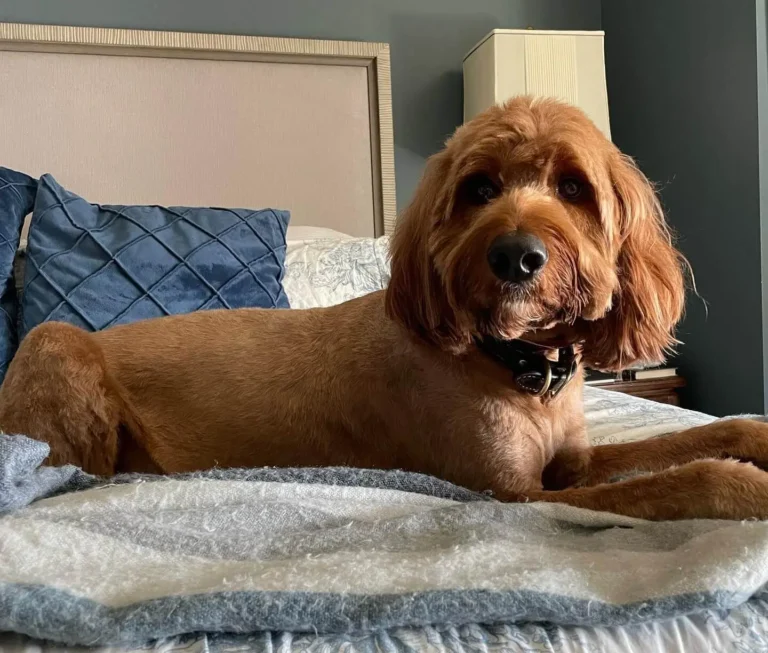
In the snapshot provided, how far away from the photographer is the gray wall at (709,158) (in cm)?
289

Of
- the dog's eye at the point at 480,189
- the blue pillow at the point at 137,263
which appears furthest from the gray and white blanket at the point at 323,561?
the blue pillow at the point at 137,263

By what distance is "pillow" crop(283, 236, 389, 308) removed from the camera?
249 cm

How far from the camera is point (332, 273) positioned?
2516mm

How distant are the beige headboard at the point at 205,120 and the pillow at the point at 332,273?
86 centimetres

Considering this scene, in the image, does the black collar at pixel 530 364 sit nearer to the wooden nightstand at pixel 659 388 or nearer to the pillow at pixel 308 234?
the pillow at pixel 308 234

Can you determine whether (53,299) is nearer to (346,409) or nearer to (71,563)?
(346,409)

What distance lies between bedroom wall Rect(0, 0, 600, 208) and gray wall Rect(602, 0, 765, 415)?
638 millimetres

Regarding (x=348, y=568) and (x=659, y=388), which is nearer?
(x=348, y=568)

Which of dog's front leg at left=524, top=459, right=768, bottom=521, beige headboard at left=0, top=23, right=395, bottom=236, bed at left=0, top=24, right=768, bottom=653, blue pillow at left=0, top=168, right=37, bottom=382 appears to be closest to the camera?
bed at left=0, top=24, right=768, bottom=653

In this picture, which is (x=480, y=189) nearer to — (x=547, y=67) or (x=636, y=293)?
(x=636, y=293)

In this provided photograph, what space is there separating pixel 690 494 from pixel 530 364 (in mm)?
393

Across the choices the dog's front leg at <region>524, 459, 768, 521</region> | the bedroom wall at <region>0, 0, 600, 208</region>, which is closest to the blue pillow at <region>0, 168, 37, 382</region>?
the bedroom wall at <region>0, 0, 600, 208</region>

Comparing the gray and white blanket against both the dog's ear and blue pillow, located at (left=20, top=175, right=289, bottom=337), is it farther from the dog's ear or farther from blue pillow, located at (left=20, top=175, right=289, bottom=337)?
blue pillow, located at (left=20, top=175, right=289, bottom=337)

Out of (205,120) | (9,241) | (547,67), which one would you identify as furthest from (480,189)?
(205,120)
